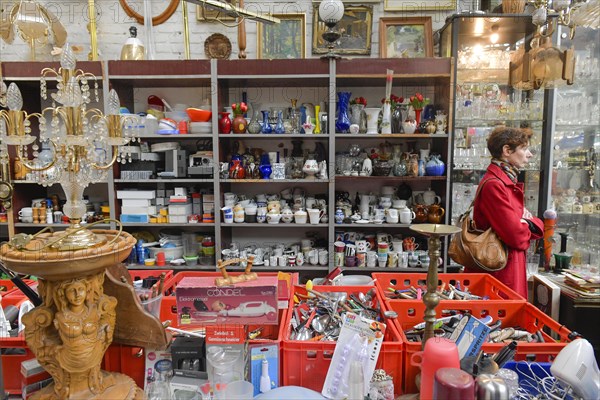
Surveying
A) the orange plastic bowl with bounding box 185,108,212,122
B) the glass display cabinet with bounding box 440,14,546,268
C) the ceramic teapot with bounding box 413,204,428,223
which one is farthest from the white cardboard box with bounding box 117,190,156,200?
the glass display cabinet with bounding box 440,14,546,268

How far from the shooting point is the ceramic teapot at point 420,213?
3064 millimetres

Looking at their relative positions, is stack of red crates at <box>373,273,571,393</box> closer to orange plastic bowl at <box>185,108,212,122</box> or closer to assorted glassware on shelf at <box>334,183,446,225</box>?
assorted glassware on shelf at <box>334,183,446,225</box>

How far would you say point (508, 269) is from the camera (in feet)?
7.13

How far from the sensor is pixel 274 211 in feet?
10.2

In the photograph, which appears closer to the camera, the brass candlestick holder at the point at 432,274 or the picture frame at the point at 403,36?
the brass candlestick holder at the point at 432,274

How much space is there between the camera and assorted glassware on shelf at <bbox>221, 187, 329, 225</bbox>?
3088mm

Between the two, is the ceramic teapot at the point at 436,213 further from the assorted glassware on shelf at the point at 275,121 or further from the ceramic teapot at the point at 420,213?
the assorted glassware on shelf at the point at 275,121

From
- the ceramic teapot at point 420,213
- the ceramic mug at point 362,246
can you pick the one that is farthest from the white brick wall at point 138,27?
the ceramic mug at point 362,246

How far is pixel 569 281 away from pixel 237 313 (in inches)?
82.3

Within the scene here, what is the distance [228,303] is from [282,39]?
2.69 m

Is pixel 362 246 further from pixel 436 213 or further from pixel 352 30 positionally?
pixel 352 30

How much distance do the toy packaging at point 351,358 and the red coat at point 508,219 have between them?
4.10ft

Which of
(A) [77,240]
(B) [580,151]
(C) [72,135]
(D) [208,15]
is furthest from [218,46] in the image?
(B) [580,151]

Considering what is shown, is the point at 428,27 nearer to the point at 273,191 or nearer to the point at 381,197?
the point at 381,197
